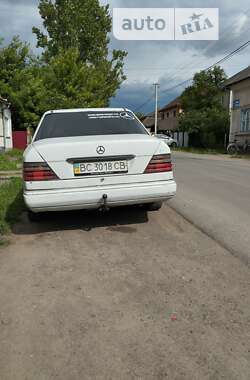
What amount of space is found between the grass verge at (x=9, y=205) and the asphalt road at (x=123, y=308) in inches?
13.6

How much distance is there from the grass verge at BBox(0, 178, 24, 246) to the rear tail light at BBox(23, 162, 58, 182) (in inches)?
34.6

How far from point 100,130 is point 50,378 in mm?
3696

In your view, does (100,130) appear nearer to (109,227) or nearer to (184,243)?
(109,227)

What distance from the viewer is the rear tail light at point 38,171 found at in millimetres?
4371

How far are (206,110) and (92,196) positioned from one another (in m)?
36.0

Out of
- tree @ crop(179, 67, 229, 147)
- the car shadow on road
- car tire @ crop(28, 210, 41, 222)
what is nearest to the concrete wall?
tree @ crop(179, 67, 229, 147)

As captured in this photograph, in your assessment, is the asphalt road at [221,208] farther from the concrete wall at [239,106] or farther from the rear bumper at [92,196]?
the concrete wall at [239,106]

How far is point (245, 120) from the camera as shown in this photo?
31.1 metres

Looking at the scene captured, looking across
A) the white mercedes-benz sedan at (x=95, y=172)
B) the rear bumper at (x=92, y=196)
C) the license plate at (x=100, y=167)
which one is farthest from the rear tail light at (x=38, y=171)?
the license plate at (x=100, y=167)

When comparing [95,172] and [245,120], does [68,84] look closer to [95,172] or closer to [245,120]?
[245,120]

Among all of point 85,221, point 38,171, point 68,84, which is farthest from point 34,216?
point 68,84

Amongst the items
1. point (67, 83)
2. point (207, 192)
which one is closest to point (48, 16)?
point (67, 83)

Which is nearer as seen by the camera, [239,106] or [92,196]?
[92,196]

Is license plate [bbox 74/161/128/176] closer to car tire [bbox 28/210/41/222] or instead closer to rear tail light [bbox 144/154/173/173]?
rear tail light [bbox 144/154/173/173]
